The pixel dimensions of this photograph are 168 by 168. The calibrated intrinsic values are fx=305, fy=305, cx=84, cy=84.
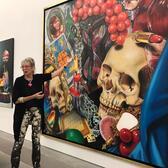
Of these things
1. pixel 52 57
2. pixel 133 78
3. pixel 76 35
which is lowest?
pixel 133 78

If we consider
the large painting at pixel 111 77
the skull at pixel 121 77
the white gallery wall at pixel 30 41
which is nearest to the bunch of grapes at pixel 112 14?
the large painting at pixel 111 77

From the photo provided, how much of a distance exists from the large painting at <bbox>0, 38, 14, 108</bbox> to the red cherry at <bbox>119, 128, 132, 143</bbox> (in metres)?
3.19

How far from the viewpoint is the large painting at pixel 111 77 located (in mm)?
3229

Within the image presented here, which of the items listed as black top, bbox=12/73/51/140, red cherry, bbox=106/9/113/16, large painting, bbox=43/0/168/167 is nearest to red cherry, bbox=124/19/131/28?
large painting, bbox=43/0/168/167

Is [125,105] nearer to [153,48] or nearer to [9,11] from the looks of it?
[153,48]

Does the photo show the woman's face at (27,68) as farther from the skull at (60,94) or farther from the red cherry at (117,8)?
the red cherry at (117,8)

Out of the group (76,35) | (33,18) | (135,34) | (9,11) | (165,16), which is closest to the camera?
(165,16)

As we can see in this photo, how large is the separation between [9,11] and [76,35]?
2.58 metres

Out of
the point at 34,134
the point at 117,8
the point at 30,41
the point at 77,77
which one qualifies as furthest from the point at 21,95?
the point at 30,41

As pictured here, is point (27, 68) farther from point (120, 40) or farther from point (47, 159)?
point (47, 159)

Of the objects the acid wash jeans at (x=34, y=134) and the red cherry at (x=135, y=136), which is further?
the acid wash jeans at (x=34, y=134)

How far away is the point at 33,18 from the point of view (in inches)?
214

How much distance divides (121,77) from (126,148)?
2.75 ft

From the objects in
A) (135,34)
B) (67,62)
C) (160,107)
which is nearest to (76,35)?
(67,62)
